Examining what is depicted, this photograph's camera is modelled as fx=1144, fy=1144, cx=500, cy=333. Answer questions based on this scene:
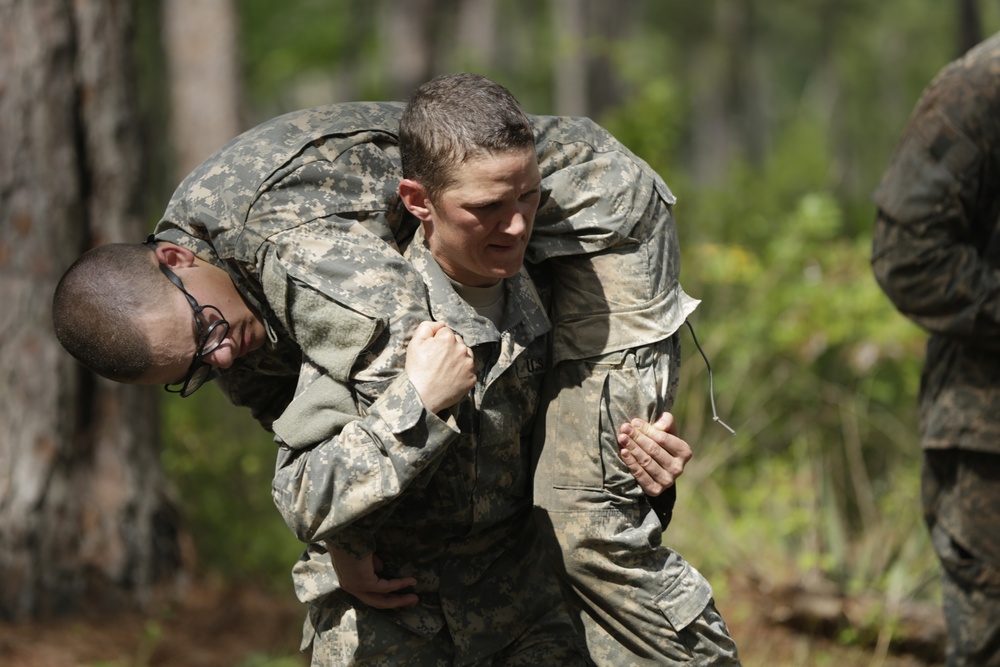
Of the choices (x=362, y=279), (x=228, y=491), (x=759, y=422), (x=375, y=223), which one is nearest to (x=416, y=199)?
(x=375, y=223)

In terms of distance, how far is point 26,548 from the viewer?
496 cm

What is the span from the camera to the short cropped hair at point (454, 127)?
7.90ft

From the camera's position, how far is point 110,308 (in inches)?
100

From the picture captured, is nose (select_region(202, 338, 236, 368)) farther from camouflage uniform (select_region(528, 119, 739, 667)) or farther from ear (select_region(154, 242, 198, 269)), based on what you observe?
camouflage uniform (select_region(528, 119, 739, 667))

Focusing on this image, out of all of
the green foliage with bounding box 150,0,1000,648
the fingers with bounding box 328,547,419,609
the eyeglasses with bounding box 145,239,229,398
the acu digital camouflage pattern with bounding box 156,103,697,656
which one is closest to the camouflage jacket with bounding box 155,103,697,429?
the acu digital camouflage pattern with bounding box 156,103,697,656

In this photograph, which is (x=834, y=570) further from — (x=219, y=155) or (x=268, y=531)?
(x=219, y=155)

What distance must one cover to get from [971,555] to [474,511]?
2.01 metres

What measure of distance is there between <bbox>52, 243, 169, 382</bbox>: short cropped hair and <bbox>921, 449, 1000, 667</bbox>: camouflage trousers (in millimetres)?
2767

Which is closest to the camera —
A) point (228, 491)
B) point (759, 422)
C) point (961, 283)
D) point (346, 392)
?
point (346, 392)

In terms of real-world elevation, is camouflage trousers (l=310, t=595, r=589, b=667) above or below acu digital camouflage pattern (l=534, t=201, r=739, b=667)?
below

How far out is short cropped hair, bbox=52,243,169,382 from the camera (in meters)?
2.54

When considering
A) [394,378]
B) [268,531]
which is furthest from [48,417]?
[394,378]

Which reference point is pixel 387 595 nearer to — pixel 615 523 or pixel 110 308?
pixel 615 523

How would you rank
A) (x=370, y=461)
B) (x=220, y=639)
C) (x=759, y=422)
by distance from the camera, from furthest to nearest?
1. (x=759, y=422)
2. (x=220, y=639)
3. (x=370, y=461)
